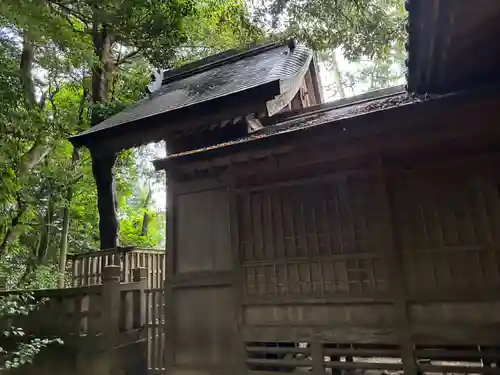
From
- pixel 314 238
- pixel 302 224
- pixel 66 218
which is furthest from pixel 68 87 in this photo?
pixel 314 238

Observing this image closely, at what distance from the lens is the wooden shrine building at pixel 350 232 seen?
4215mm

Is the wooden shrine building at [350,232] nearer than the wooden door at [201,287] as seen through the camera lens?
Yes

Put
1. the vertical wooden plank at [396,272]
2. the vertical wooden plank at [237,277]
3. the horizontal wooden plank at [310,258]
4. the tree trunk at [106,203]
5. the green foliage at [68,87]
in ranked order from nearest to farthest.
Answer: the vertical wooden plank at [396,272] → the horizontal wooden plank at [310,258] → the vertical wooden plank at [237,277] → the green foliage at [68,87] → the tree trunk at [106,203]

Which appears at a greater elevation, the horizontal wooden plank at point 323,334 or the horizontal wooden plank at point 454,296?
the horizontal wooden plank at point 454,296

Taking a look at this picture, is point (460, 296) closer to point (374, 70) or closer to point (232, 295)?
point (232, 295)

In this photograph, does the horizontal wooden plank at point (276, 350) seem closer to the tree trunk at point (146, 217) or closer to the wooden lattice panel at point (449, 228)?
the wooden lattice panel at point (449, 228)

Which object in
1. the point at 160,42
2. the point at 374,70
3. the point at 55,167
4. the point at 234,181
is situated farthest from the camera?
the point at 374,70

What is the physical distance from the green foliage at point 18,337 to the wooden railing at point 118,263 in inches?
86.5

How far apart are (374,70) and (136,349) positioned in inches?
680

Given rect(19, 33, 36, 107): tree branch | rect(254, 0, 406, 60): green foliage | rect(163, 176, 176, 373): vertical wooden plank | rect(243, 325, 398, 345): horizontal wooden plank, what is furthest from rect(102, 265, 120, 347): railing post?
rect(19, 33, 36, 107): tree branch

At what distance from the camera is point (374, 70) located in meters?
19.0

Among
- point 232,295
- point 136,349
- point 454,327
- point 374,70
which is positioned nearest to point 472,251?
point 454,327

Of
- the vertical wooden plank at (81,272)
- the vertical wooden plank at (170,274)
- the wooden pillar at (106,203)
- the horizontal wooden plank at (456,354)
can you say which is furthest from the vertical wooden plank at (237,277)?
the wooden pillar at (106,203)

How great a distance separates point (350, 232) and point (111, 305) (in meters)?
3.89
